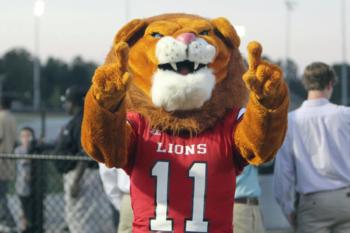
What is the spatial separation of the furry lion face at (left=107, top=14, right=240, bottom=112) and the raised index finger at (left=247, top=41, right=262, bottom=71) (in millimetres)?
450

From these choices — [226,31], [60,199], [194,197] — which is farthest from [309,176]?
[60,199]

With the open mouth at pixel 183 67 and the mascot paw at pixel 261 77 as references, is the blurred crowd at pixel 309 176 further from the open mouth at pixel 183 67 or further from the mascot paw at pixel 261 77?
the mascot paw at pixel 261 77

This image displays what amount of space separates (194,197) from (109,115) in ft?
1.81

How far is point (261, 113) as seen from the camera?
2.80m

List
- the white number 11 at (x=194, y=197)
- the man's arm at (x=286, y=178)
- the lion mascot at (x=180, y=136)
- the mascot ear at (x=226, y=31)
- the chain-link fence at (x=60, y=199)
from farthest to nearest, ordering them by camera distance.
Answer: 1. the chain-link fence at (x=60, y=199)
2. the man's arm at (x=286, y=178)
3. the mascot ear at (x=226, y=31)
4. the white number 11 at (x=194, y=197)
5. the lion mascot at (x=180, y=136)

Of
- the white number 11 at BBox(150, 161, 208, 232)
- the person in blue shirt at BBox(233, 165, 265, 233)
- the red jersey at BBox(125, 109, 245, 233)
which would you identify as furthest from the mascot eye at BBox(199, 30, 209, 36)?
the person in blue shirt at BBox(233, 165, 265, 233)

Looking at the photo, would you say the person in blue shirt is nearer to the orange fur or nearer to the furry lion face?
the orange fur

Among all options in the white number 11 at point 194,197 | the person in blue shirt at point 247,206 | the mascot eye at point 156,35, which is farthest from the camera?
the person in blue shirt at point 247,206

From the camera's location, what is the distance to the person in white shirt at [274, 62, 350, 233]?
15.1 feet

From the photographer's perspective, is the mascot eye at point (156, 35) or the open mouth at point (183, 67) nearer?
the open mouth at point (183, 67)

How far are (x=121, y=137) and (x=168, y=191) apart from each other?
0.33 m

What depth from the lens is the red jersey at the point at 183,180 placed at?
10.1ft

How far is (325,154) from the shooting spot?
4598 millimetres

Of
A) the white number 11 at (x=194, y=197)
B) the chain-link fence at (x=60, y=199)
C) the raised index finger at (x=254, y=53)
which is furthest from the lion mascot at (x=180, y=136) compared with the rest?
the chain-link fence at (x=60, y=199)
